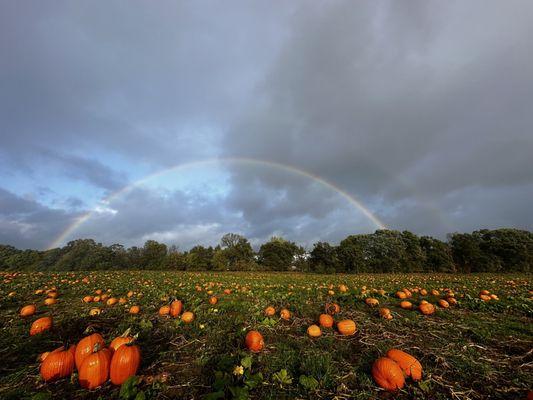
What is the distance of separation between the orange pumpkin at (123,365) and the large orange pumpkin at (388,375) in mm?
3649

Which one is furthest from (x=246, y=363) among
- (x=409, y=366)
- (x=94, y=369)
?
(x=409, y=366)

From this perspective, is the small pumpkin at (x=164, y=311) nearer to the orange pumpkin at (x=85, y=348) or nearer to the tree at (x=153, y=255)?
the orange pumpkin at (x=85, y=348)

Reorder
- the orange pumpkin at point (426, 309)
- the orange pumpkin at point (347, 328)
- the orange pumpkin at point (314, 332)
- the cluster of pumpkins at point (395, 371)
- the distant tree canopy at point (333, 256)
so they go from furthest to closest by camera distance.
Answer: the distant tree canopy at point (333, 256) → the orange pumpkin at point (426, 309) → the orange pumpkin at point (347, 328) → the orange pumpkin at point (314, 332) → the cluster of pumpkins at point (395, 371)

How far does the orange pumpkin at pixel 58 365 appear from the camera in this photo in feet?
10.7

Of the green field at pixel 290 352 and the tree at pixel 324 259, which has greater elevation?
the tree at pixel 324 259

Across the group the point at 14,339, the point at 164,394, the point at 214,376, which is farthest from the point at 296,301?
the point at 14,339

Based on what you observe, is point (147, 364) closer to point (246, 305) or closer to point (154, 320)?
point (154, 320)

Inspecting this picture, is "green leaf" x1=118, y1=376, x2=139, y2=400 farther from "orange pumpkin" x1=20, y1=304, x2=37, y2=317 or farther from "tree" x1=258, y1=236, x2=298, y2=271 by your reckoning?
"tree" x1=258, y1=236, x2=298, y2=271

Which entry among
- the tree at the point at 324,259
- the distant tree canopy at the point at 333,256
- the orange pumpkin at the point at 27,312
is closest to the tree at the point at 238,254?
the distant tree canopy at the point at 333,256

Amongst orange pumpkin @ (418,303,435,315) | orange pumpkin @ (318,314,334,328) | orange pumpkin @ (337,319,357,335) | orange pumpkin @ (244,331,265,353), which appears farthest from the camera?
orange pumpkin @ (418,303,435,315)

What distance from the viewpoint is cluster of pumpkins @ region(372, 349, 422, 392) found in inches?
125

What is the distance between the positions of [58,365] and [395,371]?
5.01 meters

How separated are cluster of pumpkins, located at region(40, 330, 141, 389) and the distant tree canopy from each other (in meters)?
48.2

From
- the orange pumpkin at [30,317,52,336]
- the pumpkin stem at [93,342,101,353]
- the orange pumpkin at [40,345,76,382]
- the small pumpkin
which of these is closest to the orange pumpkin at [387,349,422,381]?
the pumpkin stem at [93,342,101,353]
